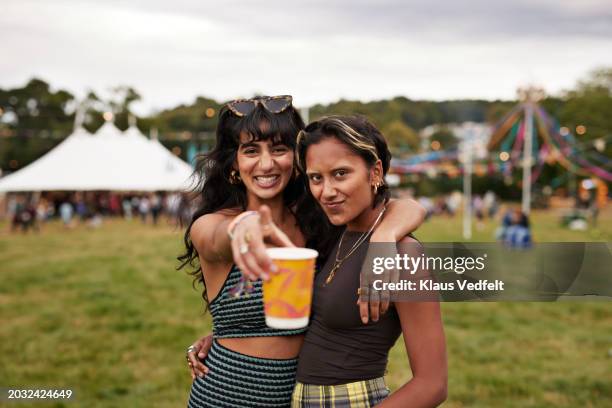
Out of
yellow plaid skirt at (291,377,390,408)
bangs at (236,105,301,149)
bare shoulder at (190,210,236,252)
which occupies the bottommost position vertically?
yellow plaid skirt at (291,377,390,408)

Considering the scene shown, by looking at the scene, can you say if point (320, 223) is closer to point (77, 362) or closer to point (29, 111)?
point (77, 362)

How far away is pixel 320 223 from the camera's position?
7.35 feet

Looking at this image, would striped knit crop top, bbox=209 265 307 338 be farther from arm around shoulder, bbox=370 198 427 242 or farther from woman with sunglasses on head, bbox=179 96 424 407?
arm around shoulder, bbox=370 198 427 242

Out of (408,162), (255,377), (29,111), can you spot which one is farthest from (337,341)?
(29,111)

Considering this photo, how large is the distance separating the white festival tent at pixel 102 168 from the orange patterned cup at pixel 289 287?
19.6 metres

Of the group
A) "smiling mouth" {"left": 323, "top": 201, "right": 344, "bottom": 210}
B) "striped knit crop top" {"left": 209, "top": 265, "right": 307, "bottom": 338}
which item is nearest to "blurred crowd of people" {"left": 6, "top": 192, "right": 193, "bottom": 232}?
"striped knit crop top" {"left": 209, "top": 265, "right": 307, "bottom": 338}

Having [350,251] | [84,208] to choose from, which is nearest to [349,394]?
[350,251]

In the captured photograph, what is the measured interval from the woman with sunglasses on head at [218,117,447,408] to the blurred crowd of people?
62.5 feet

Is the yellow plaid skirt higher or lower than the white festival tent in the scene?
higher

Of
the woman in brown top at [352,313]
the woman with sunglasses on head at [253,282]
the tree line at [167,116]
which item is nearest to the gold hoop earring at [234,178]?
the woman with sunglasses on head at [253,282]

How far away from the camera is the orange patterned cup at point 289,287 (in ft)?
3.95

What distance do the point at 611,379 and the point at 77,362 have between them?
5205 millimetres

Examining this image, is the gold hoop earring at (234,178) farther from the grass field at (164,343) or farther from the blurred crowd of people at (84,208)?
the blurred crowd of people at (84,208)

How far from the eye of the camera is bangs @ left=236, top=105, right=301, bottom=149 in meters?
2.02
